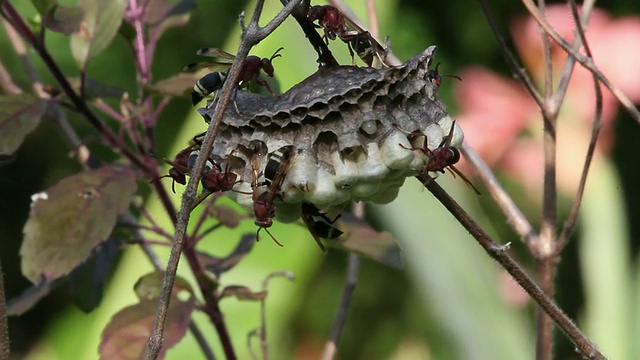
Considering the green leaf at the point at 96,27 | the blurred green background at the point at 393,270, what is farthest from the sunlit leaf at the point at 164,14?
the blurred green background at the point at 393,270

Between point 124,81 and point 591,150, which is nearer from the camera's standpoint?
point 591,150

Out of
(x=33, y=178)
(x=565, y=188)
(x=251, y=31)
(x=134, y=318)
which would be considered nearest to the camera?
(x=251, y=31)

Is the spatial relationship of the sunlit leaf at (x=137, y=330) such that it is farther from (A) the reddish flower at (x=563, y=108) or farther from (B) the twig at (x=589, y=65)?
(A) the reddish flower at (x=563, y=108)

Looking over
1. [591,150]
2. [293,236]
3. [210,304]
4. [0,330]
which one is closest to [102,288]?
[210,304]

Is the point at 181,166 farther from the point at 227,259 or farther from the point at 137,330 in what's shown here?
the point at 227,259

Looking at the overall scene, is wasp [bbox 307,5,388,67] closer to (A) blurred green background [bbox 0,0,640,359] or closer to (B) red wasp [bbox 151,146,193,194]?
(B) red wasp [bbox 151,146,193,194]

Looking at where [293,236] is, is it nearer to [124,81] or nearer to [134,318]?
[124,81]

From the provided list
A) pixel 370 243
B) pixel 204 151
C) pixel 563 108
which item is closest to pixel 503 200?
pixel 370 243
